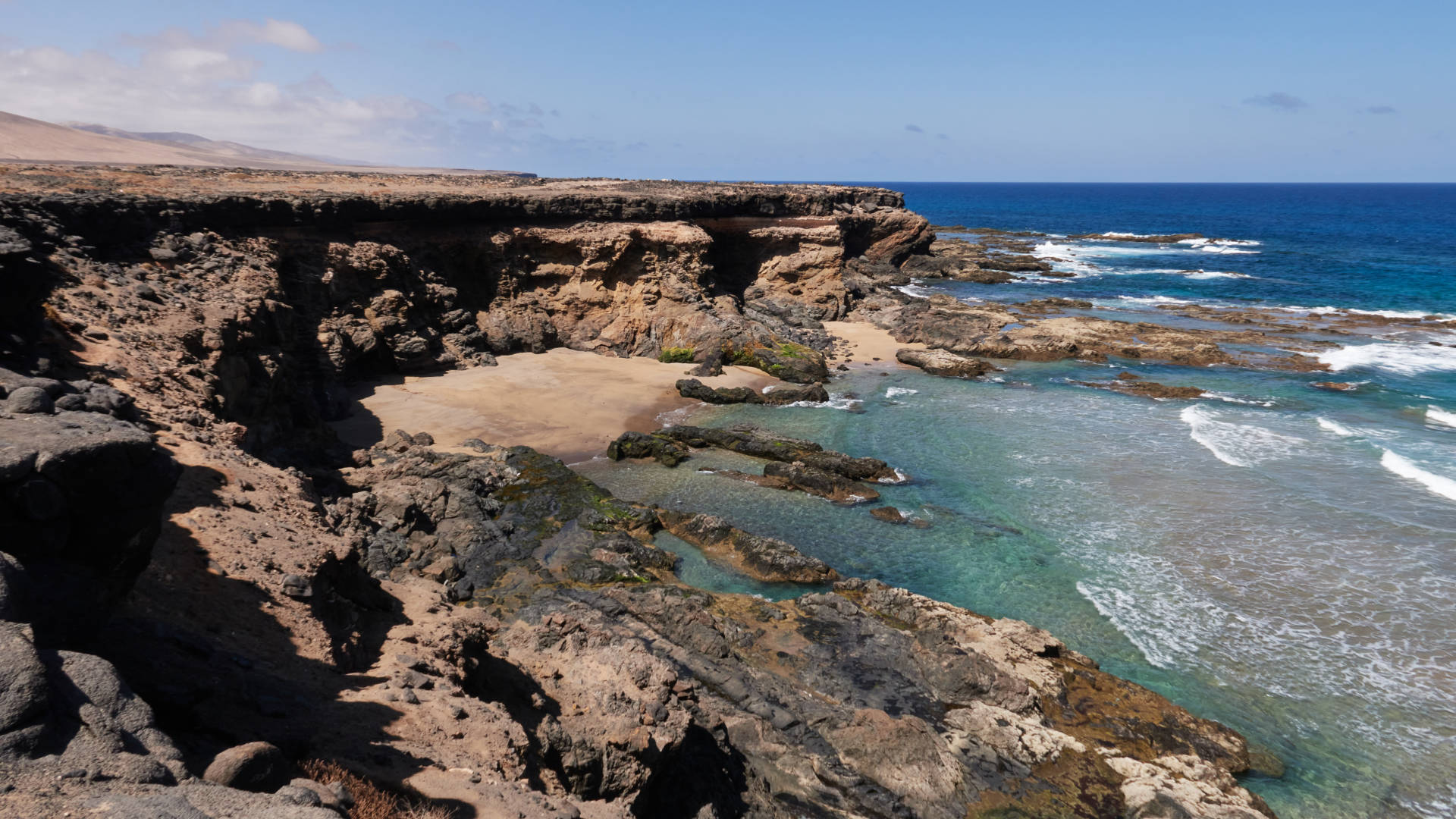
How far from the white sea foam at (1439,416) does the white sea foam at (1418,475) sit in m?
4.92

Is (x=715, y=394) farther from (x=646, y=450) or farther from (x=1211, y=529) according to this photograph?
(x=1211, y=529)

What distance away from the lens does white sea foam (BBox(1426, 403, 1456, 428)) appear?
2531 centimetres

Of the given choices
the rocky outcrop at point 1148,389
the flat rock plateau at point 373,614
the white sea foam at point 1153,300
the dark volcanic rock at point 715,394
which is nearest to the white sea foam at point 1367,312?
the white sea foam at point 1153,300

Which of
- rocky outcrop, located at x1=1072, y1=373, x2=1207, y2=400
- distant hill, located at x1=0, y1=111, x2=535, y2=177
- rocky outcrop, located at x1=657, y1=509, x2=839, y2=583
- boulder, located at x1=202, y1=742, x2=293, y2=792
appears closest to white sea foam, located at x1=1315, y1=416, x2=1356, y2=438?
rocky outcrop, located at x1=1072, y1=373, x2=1207, y2=400

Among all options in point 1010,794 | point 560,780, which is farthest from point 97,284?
point 1010,794

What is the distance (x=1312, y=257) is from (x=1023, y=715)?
73.4m

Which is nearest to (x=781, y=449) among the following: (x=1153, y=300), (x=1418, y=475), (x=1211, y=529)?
(x=1211, y=529)

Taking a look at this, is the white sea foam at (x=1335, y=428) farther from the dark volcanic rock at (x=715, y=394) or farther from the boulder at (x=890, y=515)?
the dark volcanic rock at (x=715, y=394)

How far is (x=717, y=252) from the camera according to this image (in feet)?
134

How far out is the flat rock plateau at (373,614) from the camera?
5461mm

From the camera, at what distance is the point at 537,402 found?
84.1ft

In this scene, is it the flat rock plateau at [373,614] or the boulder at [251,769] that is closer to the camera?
the boulder at [251,769]

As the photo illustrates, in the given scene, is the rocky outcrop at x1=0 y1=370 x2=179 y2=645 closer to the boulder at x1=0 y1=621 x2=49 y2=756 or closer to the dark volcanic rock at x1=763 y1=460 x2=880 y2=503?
the boulder at x1=0 y1=621 x2=49 y2=756

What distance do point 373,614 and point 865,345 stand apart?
97.3 feet
